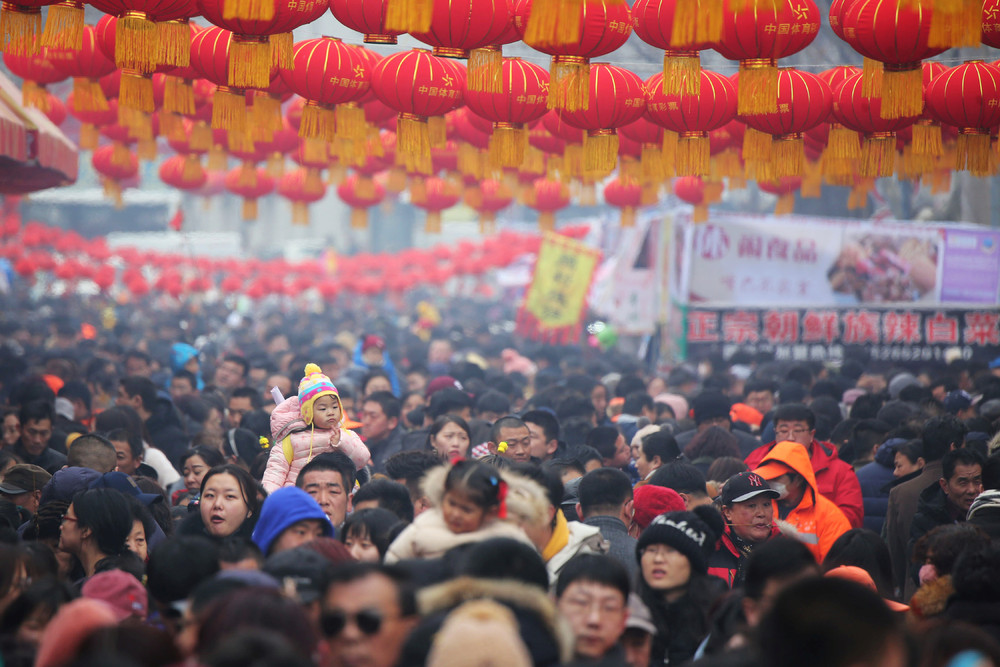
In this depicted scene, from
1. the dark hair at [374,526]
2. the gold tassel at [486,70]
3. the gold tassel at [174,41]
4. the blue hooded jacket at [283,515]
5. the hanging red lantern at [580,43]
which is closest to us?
the blue hooded jacket at [283,515]

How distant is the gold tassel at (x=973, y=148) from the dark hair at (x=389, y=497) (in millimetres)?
5256

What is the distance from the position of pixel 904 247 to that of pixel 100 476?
11.6 metres

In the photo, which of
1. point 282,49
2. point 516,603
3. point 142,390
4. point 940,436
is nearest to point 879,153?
point 940,436

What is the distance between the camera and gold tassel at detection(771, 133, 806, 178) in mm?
7453

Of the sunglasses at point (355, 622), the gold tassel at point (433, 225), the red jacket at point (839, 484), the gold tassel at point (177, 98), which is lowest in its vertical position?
the red jacket at point (839, 484)

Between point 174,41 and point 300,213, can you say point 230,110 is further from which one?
point 300,213

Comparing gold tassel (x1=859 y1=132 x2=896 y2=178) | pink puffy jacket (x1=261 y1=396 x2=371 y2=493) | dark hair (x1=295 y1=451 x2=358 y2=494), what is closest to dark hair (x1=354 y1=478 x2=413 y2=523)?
dark hair (x1=295 y1=451 x2=358 y2=494)

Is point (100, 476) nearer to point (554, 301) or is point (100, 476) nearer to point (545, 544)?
point (545, 544)

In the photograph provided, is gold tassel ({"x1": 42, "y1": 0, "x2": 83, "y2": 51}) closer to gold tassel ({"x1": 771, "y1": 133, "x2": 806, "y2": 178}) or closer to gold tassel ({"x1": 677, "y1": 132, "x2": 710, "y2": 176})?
gold tassel ({"x1": 677, "y1": 132, "x2": 710, "y2": 176})

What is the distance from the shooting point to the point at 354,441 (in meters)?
5.93

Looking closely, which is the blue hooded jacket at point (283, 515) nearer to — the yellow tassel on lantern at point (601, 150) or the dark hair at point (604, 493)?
the dark hair at point (604, 493)

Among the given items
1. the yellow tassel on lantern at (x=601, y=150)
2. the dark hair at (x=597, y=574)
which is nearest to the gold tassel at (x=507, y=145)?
the yellow tassel on lantern at (x=601, y=150)

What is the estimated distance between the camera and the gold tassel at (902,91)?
20.7 feet

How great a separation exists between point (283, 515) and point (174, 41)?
343cm
